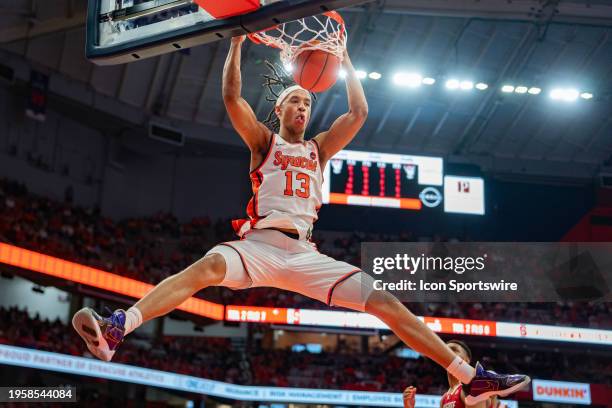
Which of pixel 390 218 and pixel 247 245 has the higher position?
pixel 390 218

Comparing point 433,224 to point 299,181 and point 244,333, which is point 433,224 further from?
point 299,181

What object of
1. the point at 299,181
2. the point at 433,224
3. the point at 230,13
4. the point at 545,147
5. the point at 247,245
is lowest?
the point at 247,245

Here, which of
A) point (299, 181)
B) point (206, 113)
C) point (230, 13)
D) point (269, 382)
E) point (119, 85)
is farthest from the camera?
point (206, 113)

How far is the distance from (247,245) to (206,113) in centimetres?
2349

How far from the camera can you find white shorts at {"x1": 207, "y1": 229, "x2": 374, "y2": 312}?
502 centimetres

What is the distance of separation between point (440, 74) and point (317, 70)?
19756 mm

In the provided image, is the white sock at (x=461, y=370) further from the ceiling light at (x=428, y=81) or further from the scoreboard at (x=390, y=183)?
the ceiling light at (x=428, y=81)

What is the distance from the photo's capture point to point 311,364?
83.2 feet

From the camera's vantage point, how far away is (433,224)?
29.6 m

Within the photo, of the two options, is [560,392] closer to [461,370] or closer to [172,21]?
[461,370]

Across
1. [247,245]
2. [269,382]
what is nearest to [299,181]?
[247,245]

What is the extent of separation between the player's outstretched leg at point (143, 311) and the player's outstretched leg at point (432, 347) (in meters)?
1.03

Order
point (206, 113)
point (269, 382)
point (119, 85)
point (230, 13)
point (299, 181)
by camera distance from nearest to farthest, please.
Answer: point (230, 13)
point (299, 181)
point (269, 382)
point (119, 85)
point (206, 113)

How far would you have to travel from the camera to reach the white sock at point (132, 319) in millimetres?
4516
